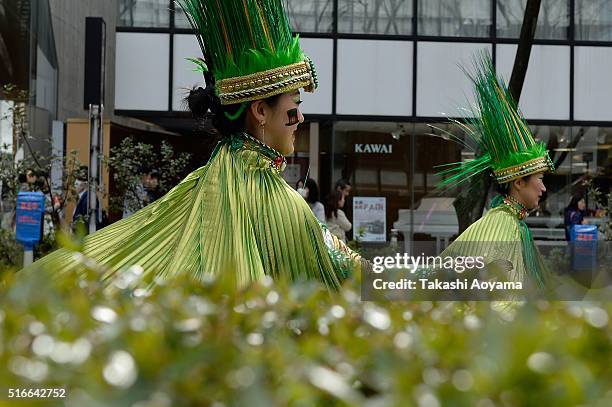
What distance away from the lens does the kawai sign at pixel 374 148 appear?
13.0 metres

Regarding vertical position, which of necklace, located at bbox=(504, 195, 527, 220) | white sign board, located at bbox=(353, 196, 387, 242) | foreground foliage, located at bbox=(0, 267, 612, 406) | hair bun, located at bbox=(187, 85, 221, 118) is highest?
hair bun, located at bbox=(187, 85, 221, 118)

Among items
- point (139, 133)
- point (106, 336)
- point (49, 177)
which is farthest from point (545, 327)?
point (139, 133)

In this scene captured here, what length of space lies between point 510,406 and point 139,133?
41.0 ft

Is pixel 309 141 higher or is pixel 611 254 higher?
pixel 309 141

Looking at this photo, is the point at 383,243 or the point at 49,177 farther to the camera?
the point at 383,243

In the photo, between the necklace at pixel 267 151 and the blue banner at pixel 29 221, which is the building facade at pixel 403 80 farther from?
the necklace at pixel 267 151

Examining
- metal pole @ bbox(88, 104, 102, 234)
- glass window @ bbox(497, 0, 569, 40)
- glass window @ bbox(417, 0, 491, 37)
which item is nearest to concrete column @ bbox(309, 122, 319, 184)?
glass window @ bbox(417, 0, 491, 37)

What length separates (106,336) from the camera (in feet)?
4.08

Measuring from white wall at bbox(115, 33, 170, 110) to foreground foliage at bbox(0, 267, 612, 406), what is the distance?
1150 centimetres

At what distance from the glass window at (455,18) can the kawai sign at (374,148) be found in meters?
1.48

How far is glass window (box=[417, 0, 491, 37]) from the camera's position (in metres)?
13.2

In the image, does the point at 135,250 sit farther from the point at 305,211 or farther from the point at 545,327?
the point at 545,327

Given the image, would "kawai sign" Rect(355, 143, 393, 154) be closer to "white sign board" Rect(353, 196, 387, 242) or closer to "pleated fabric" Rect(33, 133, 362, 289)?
"white sign board" Rect(353, 196, 387, 242)

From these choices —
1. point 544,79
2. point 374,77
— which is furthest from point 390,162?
point 544,79
